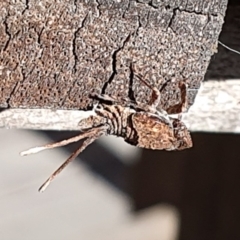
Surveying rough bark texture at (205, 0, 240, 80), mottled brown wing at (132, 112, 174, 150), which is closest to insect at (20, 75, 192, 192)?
mottled brown wing at (132, 112, 174, 150)

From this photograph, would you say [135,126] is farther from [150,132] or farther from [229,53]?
[229,53]

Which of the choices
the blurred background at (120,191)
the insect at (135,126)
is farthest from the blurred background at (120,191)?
the insect at (135,126)

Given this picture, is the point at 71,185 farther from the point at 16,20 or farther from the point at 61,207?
the point at 16,20

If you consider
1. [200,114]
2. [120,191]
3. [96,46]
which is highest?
[96,46]

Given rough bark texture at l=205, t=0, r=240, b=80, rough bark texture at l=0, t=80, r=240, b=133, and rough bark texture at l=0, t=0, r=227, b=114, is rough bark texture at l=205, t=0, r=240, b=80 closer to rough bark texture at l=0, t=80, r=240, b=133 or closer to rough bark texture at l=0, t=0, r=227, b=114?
rough bark texture at l=0, t=80, r=240, b=133

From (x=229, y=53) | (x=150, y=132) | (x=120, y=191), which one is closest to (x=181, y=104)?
(x=150, y=132)

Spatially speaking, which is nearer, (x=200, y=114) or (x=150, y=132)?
(x=150, y=132)
